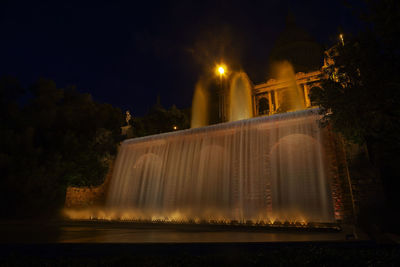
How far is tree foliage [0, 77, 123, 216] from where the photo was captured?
13070mm

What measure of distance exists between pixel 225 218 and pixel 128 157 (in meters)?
7.94

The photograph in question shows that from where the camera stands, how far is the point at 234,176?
11.6 meters

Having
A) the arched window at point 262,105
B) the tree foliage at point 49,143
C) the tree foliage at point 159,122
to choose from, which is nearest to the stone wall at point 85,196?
the tree foliage at point 49,143

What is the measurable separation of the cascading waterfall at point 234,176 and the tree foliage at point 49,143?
2962mm

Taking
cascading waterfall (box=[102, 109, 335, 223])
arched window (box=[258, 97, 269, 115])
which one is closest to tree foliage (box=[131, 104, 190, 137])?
arched window (box=[258, 97, 269, 115])

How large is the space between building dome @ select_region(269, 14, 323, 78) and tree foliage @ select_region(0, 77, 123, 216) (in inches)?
1054

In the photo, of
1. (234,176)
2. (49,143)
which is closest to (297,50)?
(234,176)

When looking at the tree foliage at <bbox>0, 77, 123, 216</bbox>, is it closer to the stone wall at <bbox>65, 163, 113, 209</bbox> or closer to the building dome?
the stone wall at <bbox>65, 163, 113, 209</bbox>

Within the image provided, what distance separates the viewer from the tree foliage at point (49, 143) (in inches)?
515

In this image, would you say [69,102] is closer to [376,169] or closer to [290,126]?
[290,126]

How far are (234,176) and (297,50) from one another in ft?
103

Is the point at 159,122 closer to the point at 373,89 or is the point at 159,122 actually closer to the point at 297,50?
the point at 297,50

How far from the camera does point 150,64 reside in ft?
135

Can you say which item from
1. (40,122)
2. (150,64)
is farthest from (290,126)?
(150,64)
